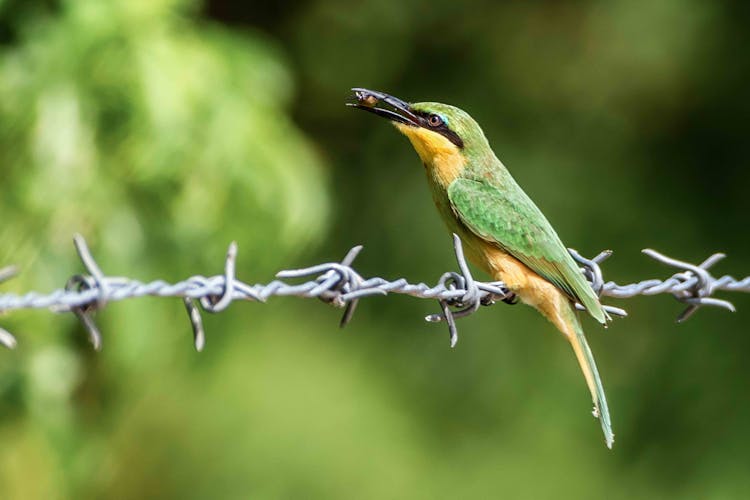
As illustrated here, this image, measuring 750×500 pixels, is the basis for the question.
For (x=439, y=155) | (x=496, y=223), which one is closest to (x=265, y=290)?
(x=496, y=223)

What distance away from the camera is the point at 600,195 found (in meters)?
5.76

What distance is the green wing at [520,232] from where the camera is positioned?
2.86 m

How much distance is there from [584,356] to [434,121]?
84cm

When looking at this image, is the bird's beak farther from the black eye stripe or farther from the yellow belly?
the yellow belly

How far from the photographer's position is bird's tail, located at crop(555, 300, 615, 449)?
284cm

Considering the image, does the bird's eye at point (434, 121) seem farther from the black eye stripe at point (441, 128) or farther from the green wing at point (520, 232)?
the green wing at point (520, 232)

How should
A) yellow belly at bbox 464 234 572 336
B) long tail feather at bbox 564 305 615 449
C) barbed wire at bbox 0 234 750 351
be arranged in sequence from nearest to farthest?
barbed wire at bbox 0 234 750 351 < long tail feather at bbox 564 305 615 449 < yellow belly at bbox 464 234 572 336

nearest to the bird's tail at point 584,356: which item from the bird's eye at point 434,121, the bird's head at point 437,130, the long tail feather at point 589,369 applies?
the long tail feather at point 589,369

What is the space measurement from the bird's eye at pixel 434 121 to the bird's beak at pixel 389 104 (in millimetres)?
30

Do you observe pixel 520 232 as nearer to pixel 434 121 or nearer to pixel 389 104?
pixel 434 121

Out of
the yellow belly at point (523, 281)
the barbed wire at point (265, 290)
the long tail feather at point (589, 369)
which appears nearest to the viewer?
the barbed wire at point (265, 290)

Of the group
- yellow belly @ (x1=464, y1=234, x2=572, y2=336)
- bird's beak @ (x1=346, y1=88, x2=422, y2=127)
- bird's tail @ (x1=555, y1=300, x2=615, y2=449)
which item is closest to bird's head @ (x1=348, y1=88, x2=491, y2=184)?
bird's beak @ (x1=346, y1=88, x2=422, y2=127)

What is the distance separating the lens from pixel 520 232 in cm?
300

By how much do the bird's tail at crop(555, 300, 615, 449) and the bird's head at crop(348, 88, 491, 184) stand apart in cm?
52
